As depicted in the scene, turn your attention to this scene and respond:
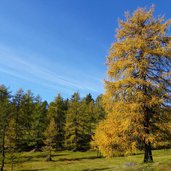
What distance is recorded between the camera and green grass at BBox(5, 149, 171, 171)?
17209 mm

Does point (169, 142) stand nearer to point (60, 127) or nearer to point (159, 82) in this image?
point (159, 82)

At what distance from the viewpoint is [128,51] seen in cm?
2161

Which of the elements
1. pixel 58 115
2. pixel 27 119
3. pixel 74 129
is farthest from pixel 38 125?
pixel 74 129

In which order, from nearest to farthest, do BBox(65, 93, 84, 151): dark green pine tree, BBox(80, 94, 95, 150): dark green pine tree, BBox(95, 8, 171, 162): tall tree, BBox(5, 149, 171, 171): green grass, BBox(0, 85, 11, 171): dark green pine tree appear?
BBox(5, 149, 171, 171): green grass
BBox(95, 8, 171, 162): tall tree
BBox(0, 85, 11, 171): dark green pine tree
BBox(65, 93, 84, 151): dark green pine tree
BBox(80, 94, 95, 150): dark green pine tree

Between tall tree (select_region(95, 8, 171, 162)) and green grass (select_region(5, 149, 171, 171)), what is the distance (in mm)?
1999

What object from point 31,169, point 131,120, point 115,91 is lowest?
point 31,169

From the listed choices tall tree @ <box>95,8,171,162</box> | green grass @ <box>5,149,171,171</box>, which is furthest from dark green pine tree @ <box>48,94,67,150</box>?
tall tree @ <box>95,8,171,162</box>

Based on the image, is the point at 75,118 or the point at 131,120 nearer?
the point at 131,120

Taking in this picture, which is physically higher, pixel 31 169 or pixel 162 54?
pixel 162 54

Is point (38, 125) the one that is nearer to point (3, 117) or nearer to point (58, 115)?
point (58, 115)

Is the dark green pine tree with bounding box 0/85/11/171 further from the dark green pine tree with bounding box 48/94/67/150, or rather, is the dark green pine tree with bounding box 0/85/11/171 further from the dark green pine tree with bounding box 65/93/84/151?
the dark green pine tree with bounding box 48/94/67/150

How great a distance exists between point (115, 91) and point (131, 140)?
384 centimetres

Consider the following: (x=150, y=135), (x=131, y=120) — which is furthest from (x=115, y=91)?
(x=150, y=135)

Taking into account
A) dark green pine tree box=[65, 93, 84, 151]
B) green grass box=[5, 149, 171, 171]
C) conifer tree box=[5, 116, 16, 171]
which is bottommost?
green grass box=[5, 149, 171, 171]
